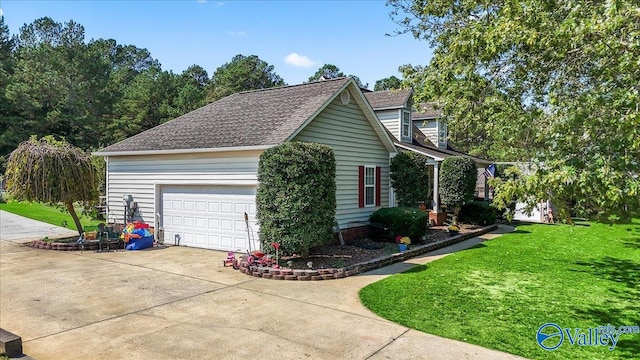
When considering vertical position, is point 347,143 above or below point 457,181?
above

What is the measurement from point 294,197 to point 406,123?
39.3 feet

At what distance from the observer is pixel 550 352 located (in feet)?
16.9

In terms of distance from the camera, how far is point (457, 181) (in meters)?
16.5

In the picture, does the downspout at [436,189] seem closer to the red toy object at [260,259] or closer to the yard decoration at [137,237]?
the red toy object at [260,259]

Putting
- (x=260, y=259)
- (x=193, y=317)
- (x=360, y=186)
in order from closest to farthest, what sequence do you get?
(x=193, y=317) → (x=260, y=259) → (x=360, y=186)

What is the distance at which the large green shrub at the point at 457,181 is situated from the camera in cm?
1648

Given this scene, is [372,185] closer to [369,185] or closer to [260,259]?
[369,185]

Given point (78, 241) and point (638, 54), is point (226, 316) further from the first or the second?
point (78, 241)

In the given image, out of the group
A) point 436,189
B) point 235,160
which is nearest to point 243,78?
point 436,189

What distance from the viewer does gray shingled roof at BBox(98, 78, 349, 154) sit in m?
11.4

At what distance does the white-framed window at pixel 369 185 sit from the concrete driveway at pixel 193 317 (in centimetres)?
444

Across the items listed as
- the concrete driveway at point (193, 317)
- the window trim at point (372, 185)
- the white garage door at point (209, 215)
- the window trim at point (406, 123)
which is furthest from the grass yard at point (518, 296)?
the window trim at point (406, 123)

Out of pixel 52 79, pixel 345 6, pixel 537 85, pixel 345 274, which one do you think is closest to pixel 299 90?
pixel 345 6

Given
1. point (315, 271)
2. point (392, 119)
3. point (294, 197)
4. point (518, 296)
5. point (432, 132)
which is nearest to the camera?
point (518, 296)
